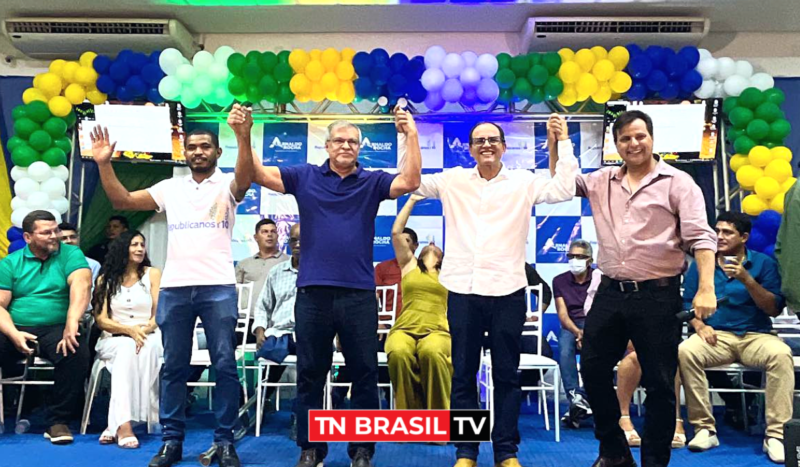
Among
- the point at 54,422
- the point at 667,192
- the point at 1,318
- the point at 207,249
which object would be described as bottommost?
the point at 54,422

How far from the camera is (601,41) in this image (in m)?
5.93

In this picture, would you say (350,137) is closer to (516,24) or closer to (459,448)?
(459,448)

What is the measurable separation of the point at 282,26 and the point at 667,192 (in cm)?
423

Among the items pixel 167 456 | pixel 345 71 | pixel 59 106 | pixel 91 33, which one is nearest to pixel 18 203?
pixel 59 106

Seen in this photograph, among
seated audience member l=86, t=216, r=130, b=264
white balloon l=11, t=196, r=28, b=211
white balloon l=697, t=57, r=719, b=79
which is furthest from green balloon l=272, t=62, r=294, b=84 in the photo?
white balloon l=697, t=57, r=719, b=79

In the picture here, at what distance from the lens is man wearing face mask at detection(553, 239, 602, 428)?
15.5ft

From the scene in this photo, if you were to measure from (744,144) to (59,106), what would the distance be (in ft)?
16.9

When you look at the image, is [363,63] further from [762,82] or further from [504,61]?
[762,82]

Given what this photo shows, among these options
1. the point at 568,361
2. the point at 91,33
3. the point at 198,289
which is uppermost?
the point at 91,33

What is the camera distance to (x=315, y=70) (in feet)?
18.5

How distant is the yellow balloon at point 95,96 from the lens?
5891 mm

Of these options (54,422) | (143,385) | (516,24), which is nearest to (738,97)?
(516,24)

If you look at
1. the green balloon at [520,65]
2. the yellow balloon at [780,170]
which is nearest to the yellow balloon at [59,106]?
the green balloon at [520,65]

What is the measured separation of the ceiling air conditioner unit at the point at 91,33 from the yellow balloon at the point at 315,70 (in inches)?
45.8
